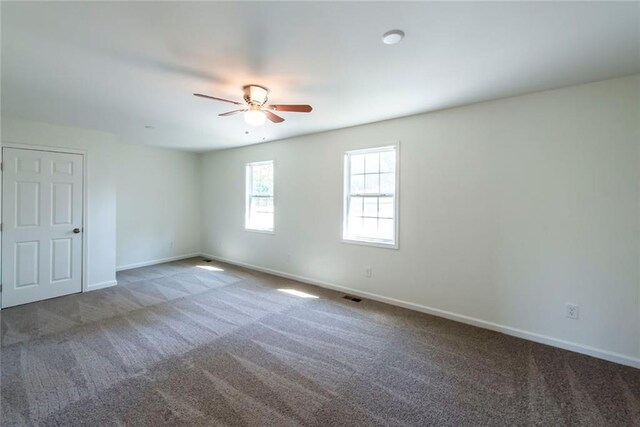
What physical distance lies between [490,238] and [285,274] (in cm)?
327

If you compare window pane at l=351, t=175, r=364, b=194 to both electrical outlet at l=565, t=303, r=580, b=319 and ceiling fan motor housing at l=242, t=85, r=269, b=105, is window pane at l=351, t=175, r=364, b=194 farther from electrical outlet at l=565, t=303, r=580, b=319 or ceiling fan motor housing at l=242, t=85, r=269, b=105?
electrical outlet at l=565, t=303, r=580, b=319

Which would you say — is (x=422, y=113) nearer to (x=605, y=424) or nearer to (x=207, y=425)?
(x=605, y=424)

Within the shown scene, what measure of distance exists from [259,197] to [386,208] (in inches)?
107

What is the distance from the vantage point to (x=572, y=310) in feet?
8.40

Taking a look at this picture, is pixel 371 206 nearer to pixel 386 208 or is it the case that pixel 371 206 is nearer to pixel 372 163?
pixel 386 208

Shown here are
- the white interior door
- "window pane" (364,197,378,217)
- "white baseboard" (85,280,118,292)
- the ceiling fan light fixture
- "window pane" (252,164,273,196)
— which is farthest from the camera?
"window pane" (252,164,273,196)

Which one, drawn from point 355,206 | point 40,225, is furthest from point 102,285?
point 355,206

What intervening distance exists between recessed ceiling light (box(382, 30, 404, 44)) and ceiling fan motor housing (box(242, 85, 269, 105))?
4.09 ft

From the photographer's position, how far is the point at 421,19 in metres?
1.64

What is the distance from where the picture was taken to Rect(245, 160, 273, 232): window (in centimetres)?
522

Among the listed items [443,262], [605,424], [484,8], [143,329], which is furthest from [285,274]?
[484,8]

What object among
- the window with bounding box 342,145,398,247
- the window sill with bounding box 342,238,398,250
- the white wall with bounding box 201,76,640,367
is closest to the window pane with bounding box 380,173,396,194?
the window with bounding box 342,145,398,247

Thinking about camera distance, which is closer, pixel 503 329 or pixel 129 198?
pixel 503 329

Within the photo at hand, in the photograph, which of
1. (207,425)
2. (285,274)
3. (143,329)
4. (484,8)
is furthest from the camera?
(285,274)
